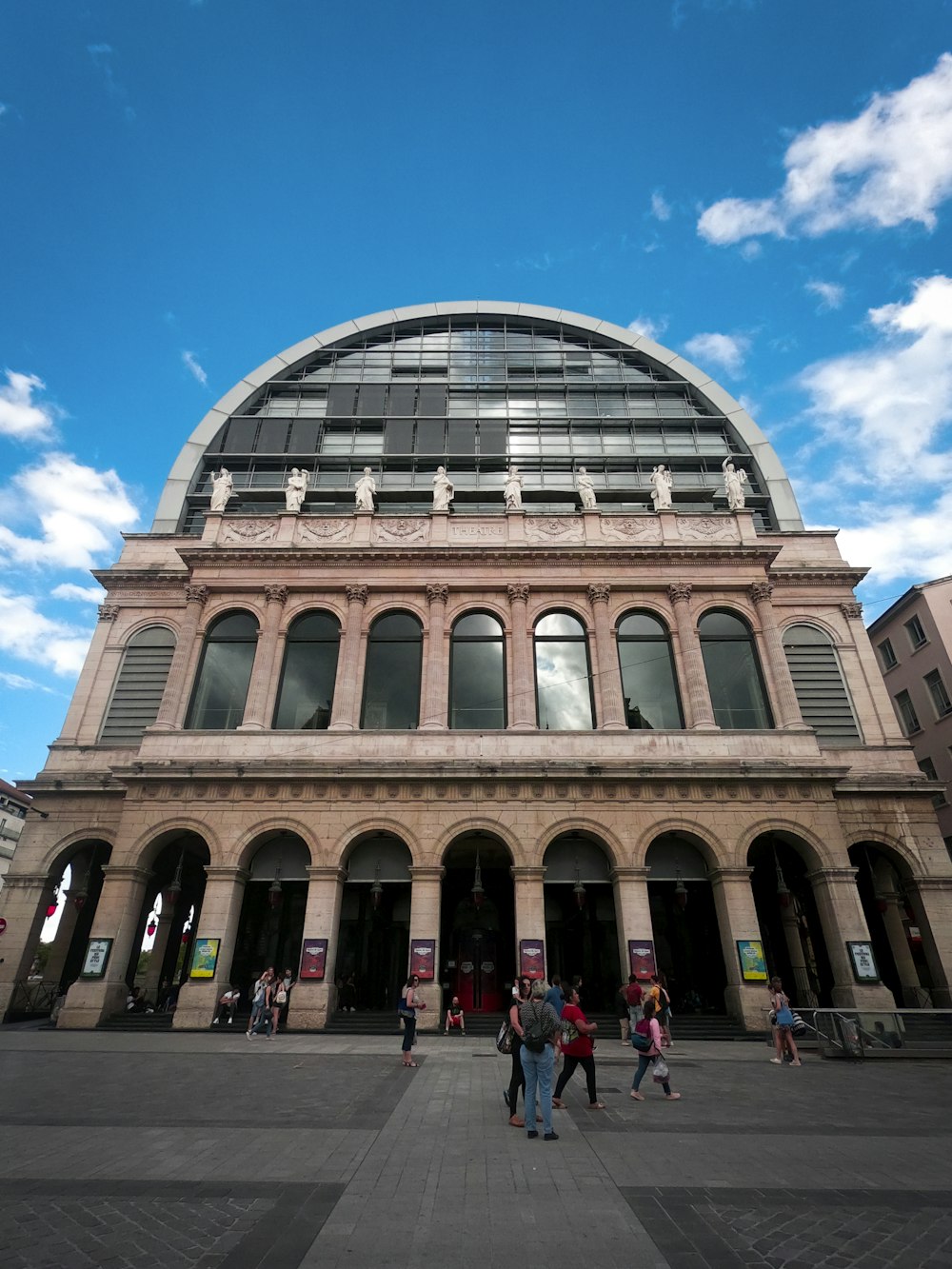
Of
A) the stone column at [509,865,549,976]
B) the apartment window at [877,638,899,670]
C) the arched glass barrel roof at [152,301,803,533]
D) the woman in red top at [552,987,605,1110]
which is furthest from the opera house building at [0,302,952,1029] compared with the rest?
the apartment window at [877,638,899,670]

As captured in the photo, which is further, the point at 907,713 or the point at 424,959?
the point at 907,713

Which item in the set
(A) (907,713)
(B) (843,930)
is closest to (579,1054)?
(B) (843,930)

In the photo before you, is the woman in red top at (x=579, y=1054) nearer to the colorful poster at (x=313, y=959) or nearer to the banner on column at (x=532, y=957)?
the banner on column at (x=532, y=957)

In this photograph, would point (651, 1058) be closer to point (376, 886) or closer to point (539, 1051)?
point (539, 1051)

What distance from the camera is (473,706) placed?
24.4m

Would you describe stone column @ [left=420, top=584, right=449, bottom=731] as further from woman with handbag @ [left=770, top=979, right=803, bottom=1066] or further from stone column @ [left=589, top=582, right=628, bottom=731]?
woman with handbag @ [left=770, top=979, right=803, bottom=1066]

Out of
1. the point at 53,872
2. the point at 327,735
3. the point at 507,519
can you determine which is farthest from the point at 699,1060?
the point at 53,872

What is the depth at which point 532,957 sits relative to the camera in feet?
64.5

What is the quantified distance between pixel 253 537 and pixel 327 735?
9596mm

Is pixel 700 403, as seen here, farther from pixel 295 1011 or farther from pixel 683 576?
pixel 295 1011

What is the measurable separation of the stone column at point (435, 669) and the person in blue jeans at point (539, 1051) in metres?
14.8

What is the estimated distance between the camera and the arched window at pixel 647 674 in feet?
79.3

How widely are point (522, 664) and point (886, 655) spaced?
2429 centimetres

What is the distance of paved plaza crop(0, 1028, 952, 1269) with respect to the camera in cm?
527
